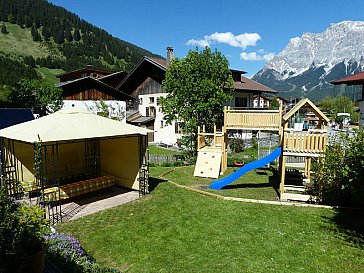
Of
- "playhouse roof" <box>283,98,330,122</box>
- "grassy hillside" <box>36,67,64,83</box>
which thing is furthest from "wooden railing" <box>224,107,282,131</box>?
"grassy hillside" <box>36,67,64,83</box>

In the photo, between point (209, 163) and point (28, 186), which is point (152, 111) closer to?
point (209, 163)

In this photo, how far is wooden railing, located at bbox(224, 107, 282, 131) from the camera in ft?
49.8

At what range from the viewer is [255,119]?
50.8ft

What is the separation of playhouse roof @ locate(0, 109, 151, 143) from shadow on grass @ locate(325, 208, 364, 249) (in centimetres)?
729

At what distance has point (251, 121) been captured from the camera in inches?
614

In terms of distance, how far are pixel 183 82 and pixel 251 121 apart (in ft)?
21.5

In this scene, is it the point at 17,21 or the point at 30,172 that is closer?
the point at 30,172

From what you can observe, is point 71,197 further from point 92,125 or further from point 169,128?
point 169,128

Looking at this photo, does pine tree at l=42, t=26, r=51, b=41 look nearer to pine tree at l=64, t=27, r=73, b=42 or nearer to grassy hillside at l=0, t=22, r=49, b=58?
grassy hillside at l=0, t=22, r=49, b=58

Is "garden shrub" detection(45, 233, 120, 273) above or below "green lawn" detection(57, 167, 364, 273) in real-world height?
above

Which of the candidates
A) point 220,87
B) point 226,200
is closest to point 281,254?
point 226,200

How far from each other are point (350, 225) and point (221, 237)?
411cm

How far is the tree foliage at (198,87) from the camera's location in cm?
1927

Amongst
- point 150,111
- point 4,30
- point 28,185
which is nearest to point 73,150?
point 28,185
